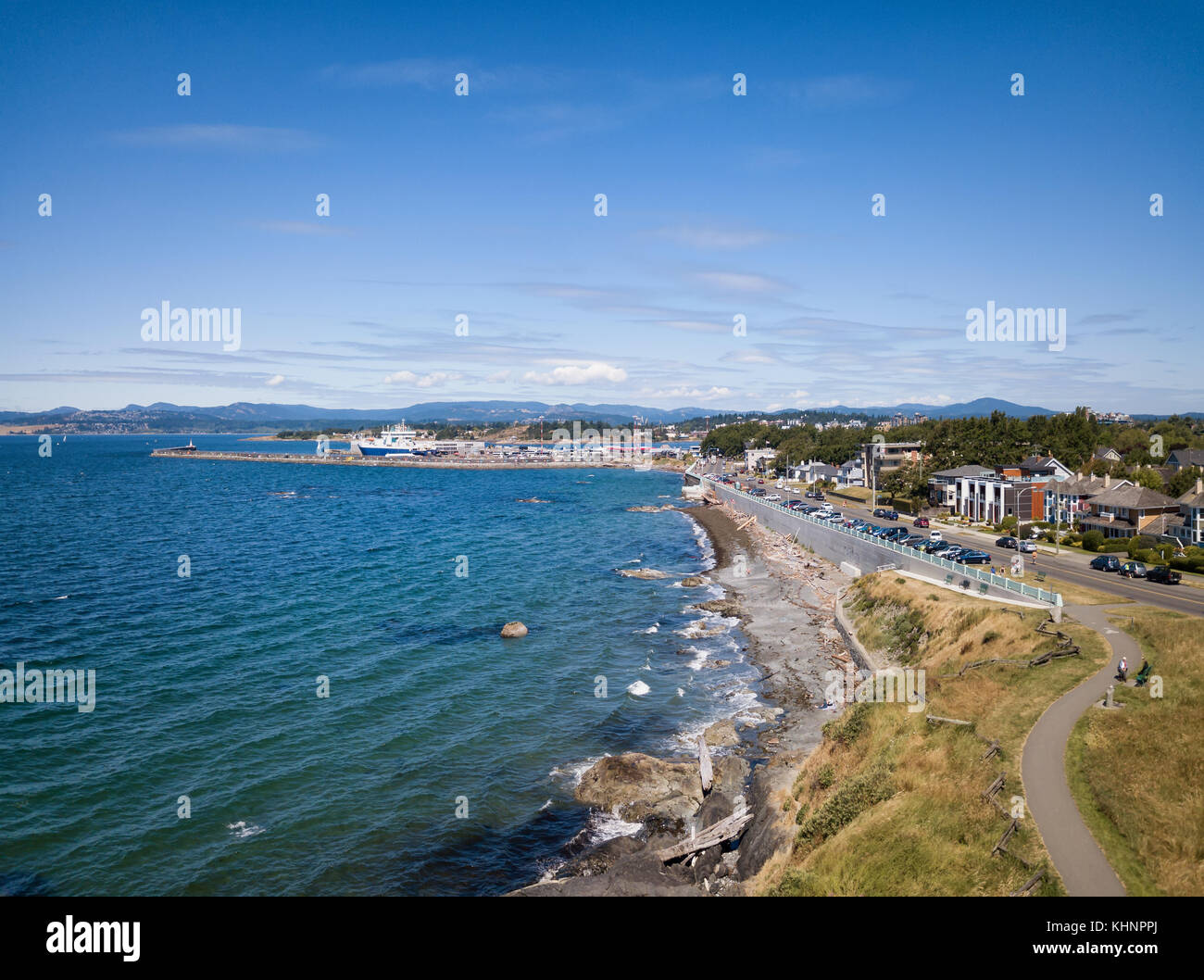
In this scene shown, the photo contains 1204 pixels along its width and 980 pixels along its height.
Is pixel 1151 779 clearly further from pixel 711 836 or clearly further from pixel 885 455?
pixel 885 455

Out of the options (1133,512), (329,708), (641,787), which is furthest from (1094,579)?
(329,708)

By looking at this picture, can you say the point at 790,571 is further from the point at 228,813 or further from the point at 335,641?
the point at 228,813

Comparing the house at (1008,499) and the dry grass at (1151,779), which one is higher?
the house at (1008,499)

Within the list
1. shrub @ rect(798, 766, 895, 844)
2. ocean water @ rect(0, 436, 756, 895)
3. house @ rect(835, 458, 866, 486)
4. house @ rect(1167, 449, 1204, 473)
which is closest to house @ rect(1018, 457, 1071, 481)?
house @ rect(1167, 449, 1204, 473)

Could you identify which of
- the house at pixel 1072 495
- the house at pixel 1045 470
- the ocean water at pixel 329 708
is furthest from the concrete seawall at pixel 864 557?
the house at pixel 1045 470

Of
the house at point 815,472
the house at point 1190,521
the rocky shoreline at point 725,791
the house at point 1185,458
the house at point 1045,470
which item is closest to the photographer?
the rocky shoreline at point 725,791

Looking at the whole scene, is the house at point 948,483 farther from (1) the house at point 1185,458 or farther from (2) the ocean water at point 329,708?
(1) the house at point 1185,458
